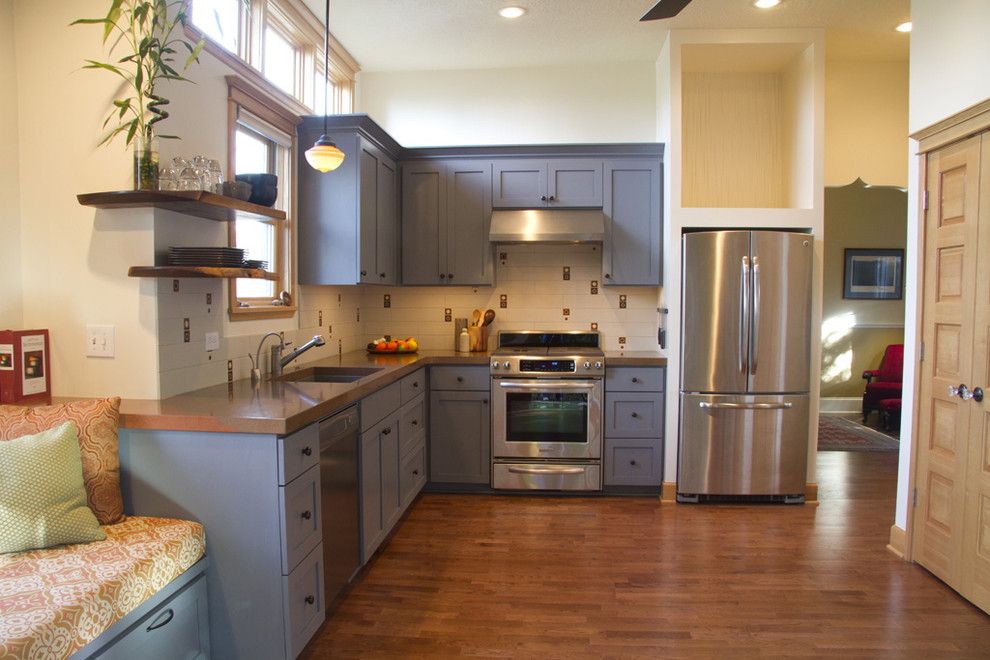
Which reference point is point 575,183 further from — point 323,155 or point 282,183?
point 323,155

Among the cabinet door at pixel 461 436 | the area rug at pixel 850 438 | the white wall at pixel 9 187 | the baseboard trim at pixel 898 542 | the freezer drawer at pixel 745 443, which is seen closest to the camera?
the white wall at pixel 9 187

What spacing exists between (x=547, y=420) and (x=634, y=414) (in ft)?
1.93

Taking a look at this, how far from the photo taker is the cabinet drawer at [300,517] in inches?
81.5

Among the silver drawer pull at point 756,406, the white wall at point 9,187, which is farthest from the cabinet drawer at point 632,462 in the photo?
the white wall at point 9,187

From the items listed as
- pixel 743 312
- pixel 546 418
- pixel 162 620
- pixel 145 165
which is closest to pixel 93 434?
pixel 162 620

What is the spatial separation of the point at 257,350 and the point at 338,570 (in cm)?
122

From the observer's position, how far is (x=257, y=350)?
10.5 ft

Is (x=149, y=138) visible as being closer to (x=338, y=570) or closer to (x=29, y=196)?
(x=29, y=196)

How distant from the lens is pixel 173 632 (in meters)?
1.92

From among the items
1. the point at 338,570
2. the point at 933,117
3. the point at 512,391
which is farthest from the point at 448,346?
the point at 933,117

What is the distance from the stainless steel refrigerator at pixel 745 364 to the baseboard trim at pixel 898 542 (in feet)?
2.38

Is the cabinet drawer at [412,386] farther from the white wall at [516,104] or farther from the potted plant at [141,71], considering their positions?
the white wall at [516,104]

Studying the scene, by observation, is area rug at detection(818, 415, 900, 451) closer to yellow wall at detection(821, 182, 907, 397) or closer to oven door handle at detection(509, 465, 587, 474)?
yellow wall at detection(821, 182, 907, 397)

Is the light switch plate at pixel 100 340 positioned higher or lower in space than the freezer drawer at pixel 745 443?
higher
